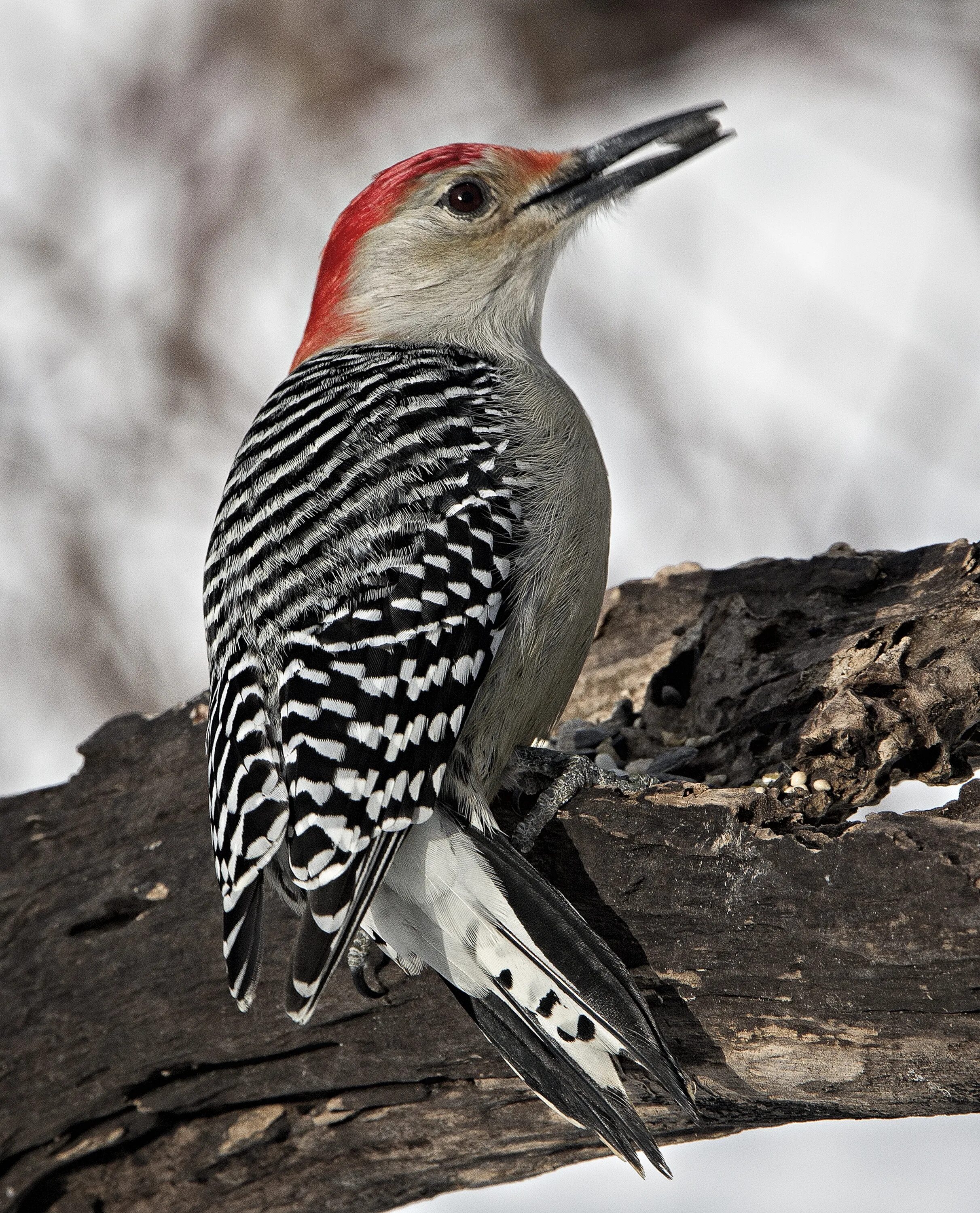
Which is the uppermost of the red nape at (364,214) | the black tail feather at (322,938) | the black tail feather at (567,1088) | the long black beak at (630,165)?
the red nape at (364,214)

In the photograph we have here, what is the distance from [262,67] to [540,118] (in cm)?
185

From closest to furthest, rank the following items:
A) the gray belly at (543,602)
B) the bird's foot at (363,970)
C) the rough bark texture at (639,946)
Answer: the rough bark texture at (639,946)
the gray belly at (543,602)
the bird's foot at (363,970)

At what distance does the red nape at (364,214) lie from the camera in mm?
4117

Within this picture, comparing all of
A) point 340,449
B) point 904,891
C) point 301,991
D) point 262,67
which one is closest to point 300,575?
point 340,449

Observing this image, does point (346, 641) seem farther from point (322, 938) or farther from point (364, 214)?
point (364, 214)

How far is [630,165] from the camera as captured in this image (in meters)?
4.26

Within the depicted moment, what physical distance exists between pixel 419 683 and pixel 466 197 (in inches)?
Result: 80.3

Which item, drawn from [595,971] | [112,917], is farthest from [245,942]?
[112,917]

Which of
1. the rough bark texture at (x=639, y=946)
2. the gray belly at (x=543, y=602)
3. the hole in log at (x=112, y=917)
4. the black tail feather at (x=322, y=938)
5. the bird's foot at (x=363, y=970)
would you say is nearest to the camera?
the black tail feather at (x=322, y=938)

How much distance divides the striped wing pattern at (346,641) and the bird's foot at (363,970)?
0.45 m

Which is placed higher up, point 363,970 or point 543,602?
point 543,602

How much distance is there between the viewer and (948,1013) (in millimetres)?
2617

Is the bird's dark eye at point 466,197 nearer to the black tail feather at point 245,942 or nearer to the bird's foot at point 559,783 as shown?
the bird's foot at point 559,783

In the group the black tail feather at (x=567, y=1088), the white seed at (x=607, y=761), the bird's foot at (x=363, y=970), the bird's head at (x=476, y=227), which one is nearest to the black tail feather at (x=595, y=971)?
the black tail feather at (x=567, y=1088)
